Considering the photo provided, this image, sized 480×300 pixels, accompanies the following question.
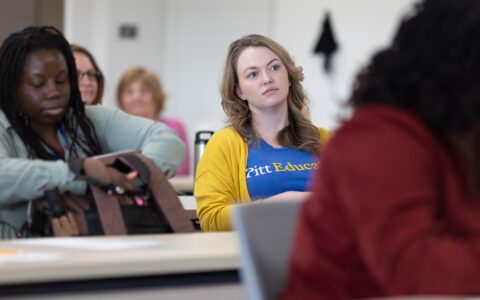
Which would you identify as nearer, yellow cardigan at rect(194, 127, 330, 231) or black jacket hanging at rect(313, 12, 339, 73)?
yellow cardigan at rect(194, 127, 330, 231)

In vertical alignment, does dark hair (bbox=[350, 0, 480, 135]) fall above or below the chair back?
above

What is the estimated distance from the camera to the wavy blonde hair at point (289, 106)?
2.84 m

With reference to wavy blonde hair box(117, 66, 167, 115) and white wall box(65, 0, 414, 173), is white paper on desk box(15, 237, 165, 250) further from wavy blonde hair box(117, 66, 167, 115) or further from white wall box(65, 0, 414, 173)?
white wall box(65, 0, 414, 173)

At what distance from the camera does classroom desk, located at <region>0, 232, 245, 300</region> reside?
5.32 feet

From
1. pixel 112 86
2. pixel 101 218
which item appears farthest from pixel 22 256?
pixel 112 86

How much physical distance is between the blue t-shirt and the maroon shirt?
1.50m

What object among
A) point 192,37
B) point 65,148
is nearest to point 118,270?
point 65,148

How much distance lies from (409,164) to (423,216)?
0.23ft

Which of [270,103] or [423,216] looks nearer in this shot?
[423,216]

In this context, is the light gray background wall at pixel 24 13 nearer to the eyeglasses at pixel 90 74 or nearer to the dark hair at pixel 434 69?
the eyeglasses at pixel 90 74

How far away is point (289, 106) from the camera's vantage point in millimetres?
2932

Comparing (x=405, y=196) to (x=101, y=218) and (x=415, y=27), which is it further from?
(x=101, y=218)

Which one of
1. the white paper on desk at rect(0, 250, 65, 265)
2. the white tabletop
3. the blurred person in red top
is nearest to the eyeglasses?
the white tabletop

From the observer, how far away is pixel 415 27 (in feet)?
3.88
